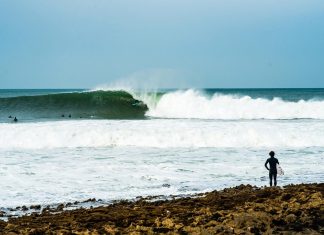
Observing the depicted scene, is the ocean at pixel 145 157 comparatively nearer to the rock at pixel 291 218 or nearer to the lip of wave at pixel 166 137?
the lip of wave at pixel 166 137

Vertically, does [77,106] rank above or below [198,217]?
above

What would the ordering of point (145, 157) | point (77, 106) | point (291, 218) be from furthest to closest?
point (77, 106), point (145, 157), point (291, 218)

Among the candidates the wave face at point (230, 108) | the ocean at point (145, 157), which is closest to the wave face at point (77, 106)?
the ocean at point (145, 157)

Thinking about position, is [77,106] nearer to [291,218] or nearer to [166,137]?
[166,137]

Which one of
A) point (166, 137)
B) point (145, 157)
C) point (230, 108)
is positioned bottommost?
point (145, 157)

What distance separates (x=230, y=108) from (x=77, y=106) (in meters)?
11.5

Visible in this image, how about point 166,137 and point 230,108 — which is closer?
point 166,137

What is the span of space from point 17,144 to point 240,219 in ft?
51.2

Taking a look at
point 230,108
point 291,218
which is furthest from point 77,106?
point 291,218

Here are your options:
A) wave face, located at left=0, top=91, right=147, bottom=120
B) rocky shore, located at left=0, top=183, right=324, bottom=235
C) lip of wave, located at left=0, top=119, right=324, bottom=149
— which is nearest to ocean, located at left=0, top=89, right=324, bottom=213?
lip of wave, located at left=0, top=119, right=324, bottom=149

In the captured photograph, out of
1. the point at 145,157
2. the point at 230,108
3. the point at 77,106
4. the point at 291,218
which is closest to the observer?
the point at 291,218

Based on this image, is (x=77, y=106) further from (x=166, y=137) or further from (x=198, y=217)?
(x=198, y=217)

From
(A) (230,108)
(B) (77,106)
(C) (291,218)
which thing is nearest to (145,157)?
(C) (291,218)

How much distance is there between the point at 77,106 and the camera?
129 ft
